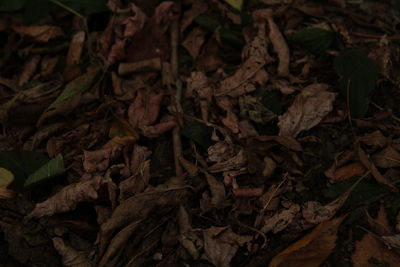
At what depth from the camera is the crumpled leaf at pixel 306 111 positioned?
1.17m

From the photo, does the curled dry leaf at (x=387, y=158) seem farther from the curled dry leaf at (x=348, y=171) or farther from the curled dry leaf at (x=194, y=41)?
the curled dry leaf at (x=194, y=41)

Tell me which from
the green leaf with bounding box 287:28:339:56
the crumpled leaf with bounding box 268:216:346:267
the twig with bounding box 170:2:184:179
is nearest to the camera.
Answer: the crumpled leaf with bounding box 268:216:346:267

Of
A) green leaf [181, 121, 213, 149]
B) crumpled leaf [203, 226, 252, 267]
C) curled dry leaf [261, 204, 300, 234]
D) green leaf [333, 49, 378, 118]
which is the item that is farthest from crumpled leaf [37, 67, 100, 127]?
green leaf [333, 49, 378, 118]

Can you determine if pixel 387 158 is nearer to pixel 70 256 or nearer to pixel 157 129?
pixel 157 129

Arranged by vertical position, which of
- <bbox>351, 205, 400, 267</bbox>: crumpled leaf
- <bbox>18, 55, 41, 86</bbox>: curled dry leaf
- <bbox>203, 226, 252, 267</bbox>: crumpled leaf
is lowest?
<bbox>351, 205, 400, 267</bbox>: crumpled leaf

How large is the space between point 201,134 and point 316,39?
596 millimetres

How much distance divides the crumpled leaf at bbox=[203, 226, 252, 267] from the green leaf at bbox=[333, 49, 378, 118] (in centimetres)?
58

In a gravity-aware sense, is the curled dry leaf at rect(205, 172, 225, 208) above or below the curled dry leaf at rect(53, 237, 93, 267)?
above

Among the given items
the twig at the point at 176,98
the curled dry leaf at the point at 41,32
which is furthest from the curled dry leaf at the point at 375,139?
the curled dry leaf at the point at 41,32

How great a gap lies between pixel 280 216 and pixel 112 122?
66 centimetres

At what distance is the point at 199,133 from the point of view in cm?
120

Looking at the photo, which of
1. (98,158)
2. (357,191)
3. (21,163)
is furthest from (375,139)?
(21,163)

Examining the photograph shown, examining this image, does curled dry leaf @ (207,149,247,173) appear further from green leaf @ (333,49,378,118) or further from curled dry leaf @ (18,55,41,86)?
curled dry leaf @ (18,55,41,86)

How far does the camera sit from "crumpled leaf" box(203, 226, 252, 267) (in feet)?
3.21
